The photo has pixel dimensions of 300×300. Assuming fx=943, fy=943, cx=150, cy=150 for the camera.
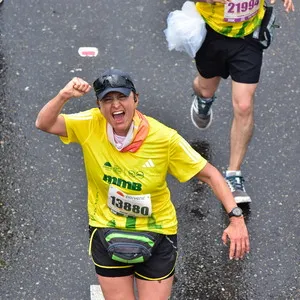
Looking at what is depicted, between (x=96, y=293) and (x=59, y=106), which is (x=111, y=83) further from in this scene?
(x=96, y=293)

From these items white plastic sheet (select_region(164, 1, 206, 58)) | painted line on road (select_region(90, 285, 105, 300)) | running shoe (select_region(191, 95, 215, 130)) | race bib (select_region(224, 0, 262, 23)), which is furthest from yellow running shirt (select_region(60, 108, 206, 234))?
running shoe (select_region(191, 95, 215, 130))

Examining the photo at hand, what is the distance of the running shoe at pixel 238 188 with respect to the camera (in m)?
6.70

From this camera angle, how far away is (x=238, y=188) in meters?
6.75

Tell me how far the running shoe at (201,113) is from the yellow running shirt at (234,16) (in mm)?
824

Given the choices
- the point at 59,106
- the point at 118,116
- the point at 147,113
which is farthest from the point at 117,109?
the point at 147,113

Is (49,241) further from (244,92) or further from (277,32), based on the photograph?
(277,32)

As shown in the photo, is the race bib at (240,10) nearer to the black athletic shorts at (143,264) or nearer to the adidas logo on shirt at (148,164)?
the adidas logo on shirt at (148,164)

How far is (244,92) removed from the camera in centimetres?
654

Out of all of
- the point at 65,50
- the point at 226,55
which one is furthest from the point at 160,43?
the point at 226,55

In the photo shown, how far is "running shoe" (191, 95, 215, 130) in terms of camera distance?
7.22m

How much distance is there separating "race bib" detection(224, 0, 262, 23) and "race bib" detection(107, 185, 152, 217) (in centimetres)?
176

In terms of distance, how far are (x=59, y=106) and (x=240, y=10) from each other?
1.84 m

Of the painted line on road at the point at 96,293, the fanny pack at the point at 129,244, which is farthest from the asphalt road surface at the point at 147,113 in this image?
the fanny pack at the point at 129,244

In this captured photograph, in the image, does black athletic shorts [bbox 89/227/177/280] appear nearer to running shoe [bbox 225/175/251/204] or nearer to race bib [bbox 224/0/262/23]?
running shoe [bbox 225/175/251/204]
